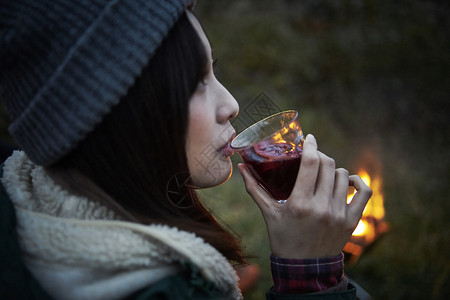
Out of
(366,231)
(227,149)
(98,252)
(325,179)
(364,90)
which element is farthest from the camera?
(364,90)

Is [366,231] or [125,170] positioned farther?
[366,231]

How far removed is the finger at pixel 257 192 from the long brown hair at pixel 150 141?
0.22 meters

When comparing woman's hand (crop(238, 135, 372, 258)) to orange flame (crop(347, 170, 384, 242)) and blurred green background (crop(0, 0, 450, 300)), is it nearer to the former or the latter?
orange flame (crop(347, 170, 384, 242))

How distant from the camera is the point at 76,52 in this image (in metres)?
0.96

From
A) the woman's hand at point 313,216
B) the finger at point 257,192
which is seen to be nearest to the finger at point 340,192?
the woman's hand at point 313,216

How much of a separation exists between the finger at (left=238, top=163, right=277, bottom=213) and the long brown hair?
224 mm

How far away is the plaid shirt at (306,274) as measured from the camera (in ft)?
3.78

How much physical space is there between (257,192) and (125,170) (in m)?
0.51

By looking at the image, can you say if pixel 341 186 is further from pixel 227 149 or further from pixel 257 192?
pixel 227 149

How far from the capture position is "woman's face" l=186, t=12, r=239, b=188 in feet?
3.87

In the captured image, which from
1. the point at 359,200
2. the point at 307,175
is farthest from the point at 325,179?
the point at 359,200

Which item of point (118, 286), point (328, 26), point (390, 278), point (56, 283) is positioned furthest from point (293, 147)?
point (328, 26)

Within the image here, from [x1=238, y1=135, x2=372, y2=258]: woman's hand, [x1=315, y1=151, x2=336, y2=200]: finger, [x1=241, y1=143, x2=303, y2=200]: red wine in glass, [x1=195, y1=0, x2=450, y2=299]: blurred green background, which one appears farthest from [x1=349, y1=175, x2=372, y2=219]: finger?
[x1=195, y1=0, x2=450, y2=299]: blurred green background

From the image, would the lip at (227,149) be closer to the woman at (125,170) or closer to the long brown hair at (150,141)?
the woman at (125,170)
